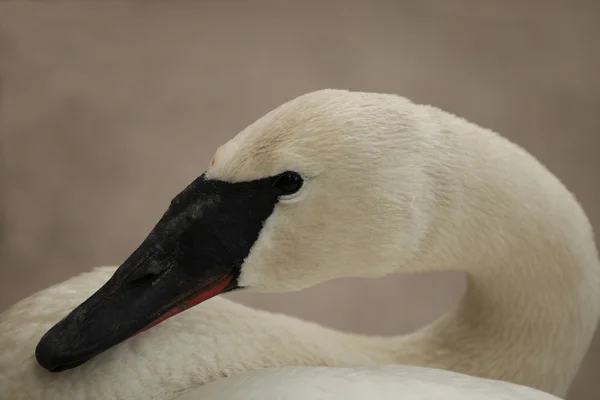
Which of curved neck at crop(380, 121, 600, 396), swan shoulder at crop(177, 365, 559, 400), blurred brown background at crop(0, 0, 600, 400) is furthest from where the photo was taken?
blurred brown background at crop(0, 0, 600, 400)

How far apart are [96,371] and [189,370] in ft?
0.33

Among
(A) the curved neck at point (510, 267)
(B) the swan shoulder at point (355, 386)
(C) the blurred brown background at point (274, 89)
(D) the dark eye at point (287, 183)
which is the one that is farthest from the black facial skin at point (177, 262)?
(C) the blurred brown background at point (274, 89)

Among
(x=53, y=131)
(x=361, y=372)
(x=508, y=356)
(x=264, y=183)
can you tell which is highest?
(x=53, y=131)

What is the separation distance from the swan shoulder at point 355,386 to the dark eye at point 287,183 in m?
0.19

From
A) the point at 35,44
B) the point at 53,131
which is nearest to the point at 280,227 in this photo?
the point at 35,44

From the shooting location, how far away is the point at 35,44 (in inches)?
42.6

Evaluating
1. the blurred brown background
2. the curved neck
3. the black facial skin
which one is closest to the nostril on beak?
the black facial skin

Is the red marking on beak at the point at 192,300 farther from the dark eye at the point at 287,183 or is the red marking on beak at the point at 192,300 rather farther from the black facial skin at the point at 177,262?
the dark eye at the point at 287,183

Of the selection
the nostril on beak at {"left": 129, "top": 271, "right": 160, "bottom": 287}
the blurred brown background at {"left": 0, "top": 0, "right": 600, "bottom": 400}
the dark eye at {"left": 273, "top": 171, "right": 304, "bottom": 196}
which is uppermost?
the blurred brown background at {"left": 0, "top": 0, "right": 600, "bottom": 400}

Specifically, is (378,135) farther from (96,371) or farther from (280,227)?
(96,371)

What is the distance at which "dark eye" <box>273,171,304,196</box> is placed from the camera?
0.68 meters

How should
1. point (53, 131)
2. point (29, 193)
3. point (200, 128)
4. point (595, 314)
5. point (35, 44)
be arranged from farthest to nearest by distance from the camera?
point (200, 128)
point (53, 131)
point (29, 193)
point (35, 44)
point (595, 314)

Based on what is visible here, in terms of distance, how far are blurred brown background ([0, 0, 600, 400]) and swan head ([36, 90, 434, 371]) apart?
632mm

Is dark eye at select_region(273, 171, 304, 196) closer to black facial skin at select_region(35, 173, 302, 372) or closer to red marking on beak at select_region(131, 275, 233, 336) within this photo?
black facial skin at select_region(35, 173, 302, 372)
